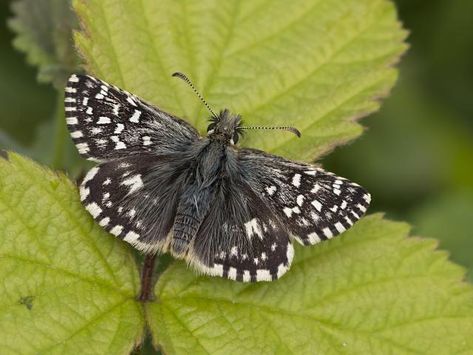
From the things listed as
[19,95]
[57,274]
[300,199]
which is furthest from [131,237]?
[19,95]

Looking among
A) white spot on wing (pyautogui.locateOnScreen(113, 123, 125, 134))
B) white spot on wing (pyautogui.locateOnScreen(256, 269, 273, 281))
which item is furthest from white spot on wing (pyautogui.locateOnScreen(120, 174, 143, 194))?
white spot on wing (pyautogui.locateOnScreen(256, 269, 273, 281))

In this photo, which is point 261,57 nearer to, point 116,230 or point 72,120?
point 72,120

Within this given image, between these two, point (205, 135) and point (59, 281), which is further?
point (205, 135)

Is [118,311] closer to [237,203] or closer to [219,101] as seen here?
[237,203]

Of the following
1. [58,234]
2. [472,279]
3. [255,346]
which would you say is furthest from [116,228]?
[472,279]

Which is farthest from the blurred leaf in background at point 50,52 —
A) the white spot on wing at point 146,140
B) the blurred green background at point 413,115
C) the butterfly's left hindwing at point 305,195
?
the butterfly's left hindwing at point 305,195

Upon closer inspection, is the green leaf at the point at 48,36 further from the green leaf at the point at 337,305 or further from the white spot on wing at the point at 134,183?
the green leaf at the point at 337,305
